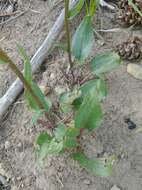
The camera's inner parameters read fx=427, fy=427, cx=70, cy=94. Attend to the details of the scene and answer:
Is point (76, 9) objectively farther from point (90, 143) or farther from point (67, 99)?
point (90, 143)

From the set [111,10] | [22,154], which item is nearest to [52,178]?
[22,154]

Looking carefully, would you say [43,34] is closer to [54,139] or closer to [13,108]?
[13,108]

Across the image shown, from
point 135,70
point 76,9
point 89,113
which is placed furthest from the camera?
point 135,70

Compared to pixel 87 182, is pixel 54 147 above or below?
above

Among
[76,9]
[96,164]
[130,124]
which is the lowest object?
[130,124]

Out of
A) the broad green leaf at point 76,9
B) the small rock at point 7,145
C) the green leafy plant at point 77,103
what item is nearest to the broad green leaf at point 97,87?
the green leafy plant at point 77,103

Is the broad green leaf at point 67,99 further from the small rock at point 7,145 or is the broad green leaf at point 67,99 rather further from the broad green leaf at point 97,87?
the small rock at point 7,145

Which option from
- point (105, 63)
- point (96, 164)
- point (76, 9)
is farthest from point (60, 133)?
point (76, 9)
